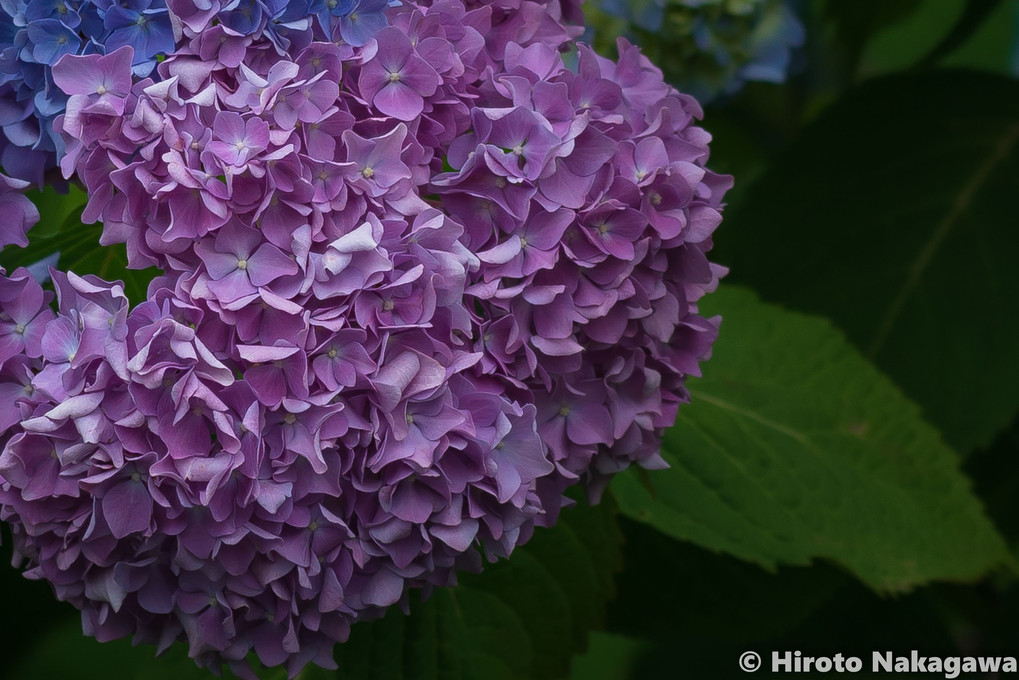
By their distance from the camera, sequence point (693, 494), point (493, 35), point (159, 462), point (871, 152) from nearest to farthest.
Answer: point (159, 462), point (493, 35), point (693, 494), point (871, 152)

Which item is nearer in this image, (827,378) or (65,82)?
(65,82)

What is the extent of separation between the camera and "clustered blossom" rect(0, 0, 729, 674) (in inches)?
17.6

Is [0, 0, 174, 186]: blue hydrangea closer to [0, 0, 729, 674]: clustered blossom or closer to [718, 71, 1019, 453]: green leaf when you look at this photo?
[0, 0, 729, 674]: clustered blossom

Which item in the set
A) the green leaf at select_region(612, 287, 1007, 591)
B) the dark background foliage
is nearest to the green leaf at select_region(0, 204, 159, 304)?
the dark background foliage

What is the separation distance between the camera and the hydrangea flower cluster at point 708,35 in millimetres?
923

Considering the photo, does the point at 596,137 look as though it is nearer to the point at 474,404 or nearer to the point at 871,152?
the point at 474,404

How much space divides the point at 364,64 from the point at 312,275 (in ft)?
0.36

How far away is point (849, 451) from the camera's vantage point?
84 centimetres

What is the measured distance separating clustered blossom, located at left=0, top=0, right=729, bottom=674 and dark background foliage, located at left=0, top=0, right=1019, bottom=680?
117 millimetres

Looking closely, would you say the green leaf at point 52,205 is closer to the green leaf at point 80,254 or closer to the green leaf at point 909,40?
the green leaf at point 80,254

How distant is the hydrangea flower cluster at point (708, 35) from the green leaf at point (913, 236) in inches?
4.4

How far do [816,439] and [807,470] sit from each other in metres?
0.03

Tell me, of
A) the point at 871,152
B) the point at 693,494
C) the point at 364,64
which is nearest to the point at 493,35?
the point at 364,64

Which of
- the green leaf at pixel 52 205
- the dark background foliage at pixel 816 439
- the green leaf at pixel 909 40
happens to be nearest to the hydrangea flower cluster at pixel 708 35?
the dark background foliage at pixel 816 439
